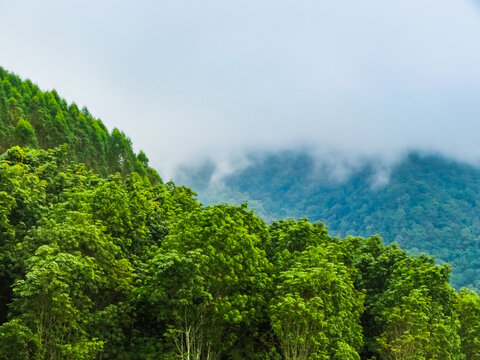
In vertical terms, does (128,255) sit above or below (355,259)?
below

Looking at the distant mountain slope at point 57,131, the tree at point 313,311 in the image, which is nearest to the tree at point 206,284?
the tree at point 313,311

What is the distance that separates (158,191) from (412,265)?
76.1ft

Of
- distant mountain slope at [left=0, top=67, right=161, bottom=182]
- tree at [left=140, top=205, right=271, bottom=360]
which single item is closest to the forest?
tree at [left=140, top=205, right=271, bottom=360]

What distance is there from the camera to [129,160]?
88.0m

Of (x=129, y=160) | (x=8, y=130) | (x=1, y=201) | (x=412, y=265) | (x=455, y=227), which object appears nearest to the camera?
(x=1, y=201)

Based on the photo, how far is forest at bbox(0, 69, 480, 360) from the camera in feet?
77.0

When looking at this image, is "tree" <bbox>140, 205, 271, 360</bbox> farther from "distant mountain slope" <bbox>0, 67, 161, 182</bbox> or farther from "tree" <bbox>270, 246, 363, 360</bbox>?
"distant mountain slope" <bbox>0, 67, 161, 182</bbox>

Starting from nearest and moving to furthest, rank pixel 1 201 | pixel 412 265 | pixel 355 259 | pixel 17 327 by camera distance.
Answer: pixel 17 327
pixel 1 201
pixel 412 265
pixel 355 259

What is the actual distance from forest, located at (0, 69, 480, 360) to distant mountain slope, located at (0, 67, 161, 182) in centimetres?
3444

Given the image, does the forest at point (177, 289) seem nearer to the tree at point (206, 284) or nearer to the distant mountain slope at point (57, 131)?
the tree at point (206, 284)

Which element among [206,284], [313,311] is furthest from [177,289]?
[313,311]

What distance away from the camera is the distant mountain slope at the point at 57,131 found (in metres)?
66.6

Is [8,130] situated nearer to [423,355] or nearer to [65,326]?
[65,326]

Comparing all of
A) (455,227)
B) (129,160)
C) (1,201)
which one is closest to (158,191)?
(1,201)
